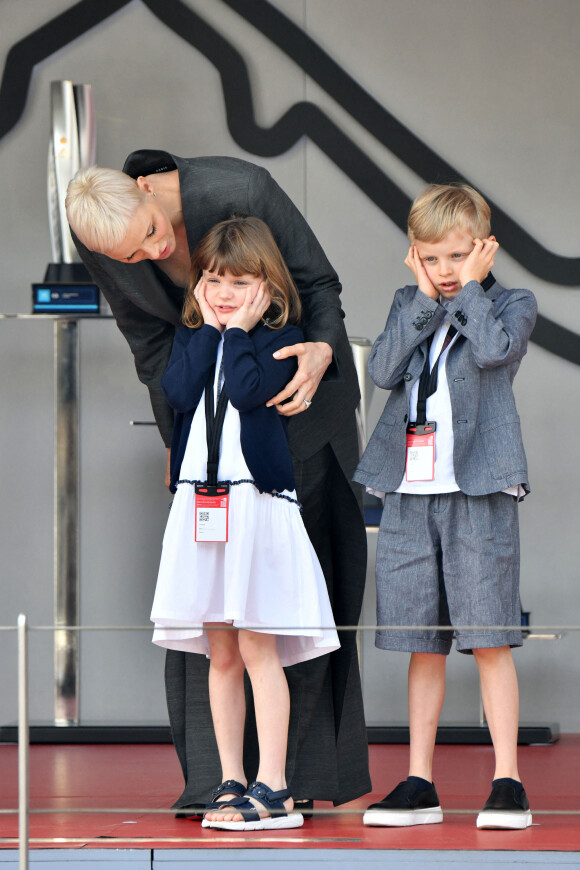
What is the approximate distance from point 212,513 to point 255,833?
0.55 m

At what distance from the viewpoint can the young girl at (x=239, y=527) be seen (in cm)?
214

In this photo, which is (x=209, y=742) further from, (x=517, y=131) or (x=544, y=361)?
(x=517, y=131)

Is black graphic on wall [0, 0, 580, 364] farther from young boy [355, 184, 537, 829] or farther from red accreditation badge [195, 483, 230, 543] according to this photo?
red accreditation badge [195, 483, 230, 543]

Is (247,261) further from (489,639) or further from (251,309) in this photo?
(489,639)

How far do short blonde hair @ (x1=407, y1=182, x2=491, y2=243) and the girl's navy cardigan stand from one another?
325 mm

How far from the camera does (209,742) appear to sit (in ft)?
7.86

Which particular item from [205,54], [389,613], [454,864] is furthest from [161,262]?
[205,54]

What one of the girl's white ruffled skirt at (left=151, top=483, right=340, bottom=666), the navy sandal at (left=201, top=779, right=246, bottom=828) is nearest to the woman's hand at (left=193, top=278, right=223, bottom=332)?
the girl's white ruffled skirt at (left=151, top=483, right=340, bottom=666)

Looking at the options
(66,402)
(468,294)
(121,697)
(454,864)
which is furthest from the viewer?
(121,697)

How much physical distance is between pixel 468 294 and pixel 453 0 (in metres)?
2.29

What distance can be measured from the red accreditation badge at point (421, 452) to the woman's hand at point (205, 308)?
0.42 m

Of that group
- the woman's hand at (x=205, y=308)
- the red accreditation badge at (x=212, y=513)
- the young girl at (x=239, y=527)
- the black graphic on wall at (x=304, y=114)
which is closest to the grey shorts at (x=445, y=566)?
the young girl at (x=239, y=527)

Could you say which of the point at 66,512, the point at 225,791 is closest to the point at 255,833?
the point at 225,791

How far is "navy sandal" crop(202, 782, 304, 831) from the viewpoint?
2.03m
